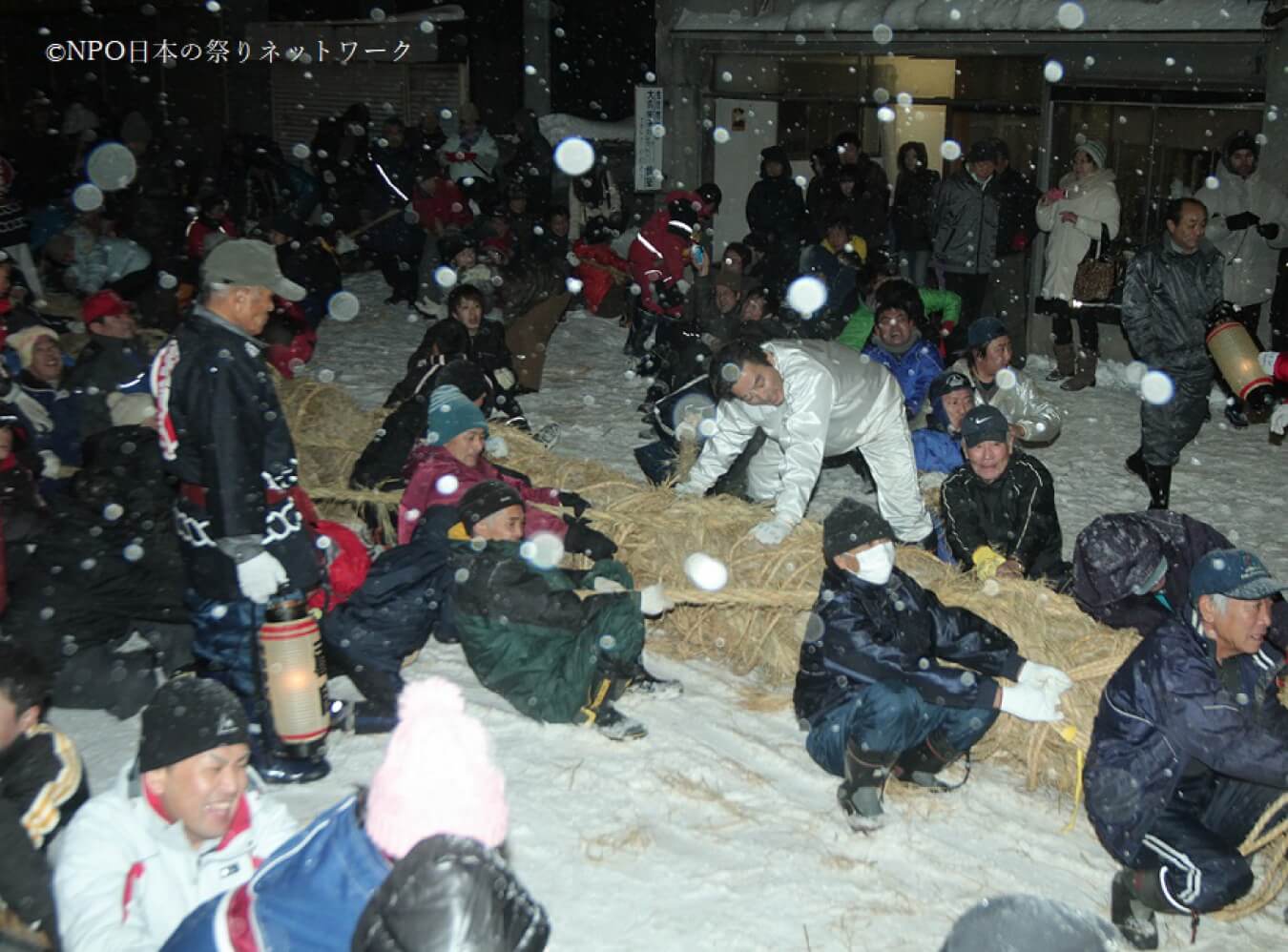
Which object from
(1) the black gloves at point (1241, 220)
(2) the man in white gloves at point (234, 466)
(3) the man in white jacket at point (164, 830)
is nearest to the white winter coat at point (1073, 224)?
(1) the black gloves at point (1241, 220)

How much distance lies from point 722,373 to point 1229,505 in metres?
3.85

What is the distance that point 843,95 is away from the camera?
1210 cm

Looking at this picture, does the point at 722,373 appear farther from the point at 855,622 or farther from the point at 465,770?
the point at 465,770

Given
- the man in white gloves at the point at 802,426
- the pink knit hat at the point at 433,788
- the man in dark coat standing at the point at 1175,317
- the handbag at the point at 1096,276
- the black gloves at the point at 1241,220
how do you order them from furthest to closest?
the handbag at the point at 1096,276
the black gloves at the point at 1241,220
the man in dark coat standing at the point at 1175,317
the man in white gloves at the point at 802,426
the pink knit hat at the point at 433,788

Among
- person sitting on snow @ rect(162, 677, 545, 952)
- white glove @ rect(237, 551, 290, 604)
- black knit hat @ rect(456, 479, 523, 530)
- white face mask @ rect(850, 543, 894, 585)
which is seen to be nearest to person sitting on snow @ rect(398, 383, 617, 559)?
black knit hat @ rect(456, 479, 523, 530)

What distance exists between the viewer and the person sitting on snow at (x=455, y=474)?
493 cm

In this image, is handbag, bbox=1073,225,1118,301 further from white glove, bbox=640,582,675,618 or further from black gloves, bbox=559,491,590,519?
white glove, bbox=640,582,675,618

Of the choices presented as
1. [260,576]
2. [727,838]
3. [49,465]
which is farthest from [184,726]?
[49,465]

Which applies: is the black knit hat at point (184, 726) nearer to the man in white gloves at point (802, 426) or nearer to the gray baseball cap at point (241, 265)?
Result: the gray baseball cap at point (241, 265)

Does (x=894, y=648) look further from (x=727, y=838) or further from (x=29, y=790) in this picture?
(x=29, y=790)

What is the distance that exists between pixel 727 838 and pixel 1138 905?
1210mm

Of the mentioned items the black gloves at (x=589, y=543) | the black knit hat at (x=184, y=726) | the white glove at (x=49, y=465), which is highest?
the black knit hat at (x=184, y=726)

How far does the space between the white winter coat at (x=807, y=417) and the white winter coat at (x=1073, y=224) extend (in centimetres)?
458

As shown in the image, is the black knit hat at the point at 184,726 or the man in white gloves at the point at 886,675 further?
the man in white gloves at the point at 886,675
